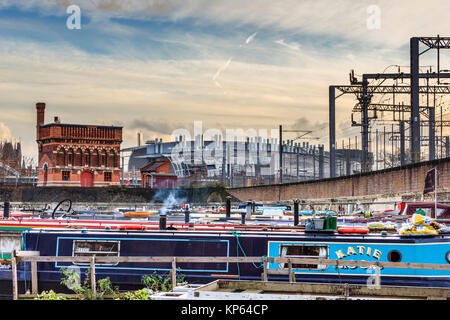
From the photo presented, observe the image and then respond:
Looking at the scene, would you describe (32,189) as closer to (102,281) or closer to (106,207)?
(106,207)

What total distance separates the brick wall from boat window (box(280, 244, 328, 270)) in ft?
61.4

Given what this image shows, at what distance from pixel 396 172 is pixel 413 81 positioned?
23.1ft

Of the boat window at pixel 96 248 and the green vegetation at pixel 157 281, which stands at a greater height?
the boat window at pixel 96 248

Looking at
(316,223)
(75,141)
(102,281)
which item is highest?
(75,141)

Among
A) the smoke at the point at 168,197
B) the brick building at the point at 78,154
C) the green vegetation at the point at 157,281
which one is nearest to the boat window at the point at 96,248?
the green vegetation at the point at 157,281

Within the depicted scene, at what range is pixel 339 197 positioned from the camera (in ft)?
159

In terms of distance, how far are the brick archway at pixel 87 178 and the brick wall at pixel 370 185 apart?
24.2 meters

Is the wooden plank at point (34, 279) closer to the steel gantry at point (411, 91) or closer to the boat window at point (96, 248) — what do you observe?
the boat window at point (96, 248)

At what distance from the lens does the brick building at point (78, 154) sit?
264 feet

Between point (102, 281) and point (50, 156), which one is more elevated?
point (50, 156)

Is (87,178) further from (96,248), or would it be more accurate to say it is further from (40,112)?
(96,248)

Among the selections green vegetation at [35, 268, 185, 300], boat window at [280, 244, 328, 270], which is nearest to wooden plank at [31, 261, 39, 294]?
green vegetation at [35, 268, 185, 300]

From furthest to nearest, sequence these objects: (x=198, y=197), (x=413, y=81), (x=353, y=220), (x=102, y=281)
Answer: (x=198, y=197) < (x=413, y=81) < (x=353, y=220) < (x=102, y=281)
